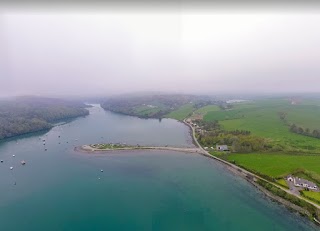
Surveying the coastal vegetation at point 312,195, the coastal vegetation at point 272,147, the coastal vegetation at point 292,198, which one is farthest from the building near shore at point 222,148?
the coastal vegetation at point 312,195

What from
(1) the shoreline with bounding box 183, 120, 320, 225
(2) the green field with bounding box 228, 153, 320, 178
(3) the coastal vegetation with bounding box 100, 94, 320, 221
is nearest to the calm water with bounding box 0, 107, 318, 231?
(1) the shoreline with bounding box 183, 120, 320, 225

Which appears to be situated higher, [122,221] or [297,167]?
[297,167]

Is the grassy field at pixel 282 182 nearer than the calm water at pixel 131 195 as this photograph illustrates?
No

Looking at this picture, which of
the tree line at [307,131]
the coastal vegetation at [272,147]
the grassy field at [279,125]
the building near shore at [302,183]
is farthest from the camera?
the tree line at [307,131]

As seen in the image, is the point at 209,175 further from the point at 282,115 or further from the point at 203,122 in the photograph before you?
the point at 282,115

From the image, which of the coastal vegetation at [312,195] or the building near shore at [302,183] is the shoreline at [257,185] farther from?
the building near shore at [302,183]

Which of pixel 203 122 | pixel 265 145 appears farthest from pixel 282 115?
pixel 265 145
